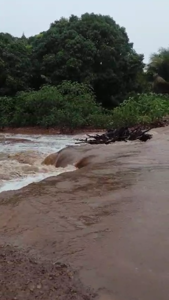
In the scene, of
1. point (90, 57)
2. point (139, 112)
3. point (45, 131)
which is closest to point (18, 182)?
point (139, 112)

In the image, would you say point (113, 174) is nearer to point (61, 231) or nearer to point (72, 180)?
point (72, 180)

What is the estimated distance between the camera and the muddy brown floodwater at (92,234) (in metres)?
2.66

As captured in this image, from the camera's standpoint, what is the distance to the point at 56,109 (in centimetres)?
2056

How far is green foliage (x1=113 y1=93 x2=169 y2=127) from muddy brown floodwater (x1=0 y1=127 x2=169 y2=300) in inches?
482

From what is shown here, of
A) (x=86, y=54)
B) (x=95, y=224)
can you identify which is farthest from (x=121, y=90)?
(x=95, y=224)

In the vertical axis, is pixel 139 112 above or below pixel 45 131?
above

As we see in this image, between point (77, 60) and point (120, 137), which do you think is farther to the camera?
point (77, 60)

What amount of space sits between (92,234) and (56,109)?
56.7 ft

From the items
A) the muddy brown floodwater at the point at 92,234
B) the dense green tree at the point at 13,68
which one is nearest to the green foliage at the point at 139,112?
the dense green tree at the point at 13,68

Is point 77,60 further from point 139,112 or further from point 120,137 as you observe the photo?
point 120,137

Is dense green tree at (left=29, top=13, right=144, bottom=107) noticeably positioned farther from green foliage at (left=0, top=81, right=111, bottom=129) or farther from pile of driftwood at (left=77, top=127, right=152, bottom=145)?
pile of driftwood at (left=77, top=127, right=152, bottom=145)

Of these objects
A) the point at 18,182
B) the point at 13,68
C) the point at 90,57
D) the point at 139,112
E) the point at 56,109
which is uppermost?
the point at 90,57

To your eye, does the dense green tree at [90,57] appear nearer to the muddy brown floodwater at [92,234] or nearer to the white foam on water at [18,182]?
the white foam on water at [18,182]

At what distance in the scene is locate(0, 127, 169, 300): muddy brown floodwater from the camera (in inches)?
105
